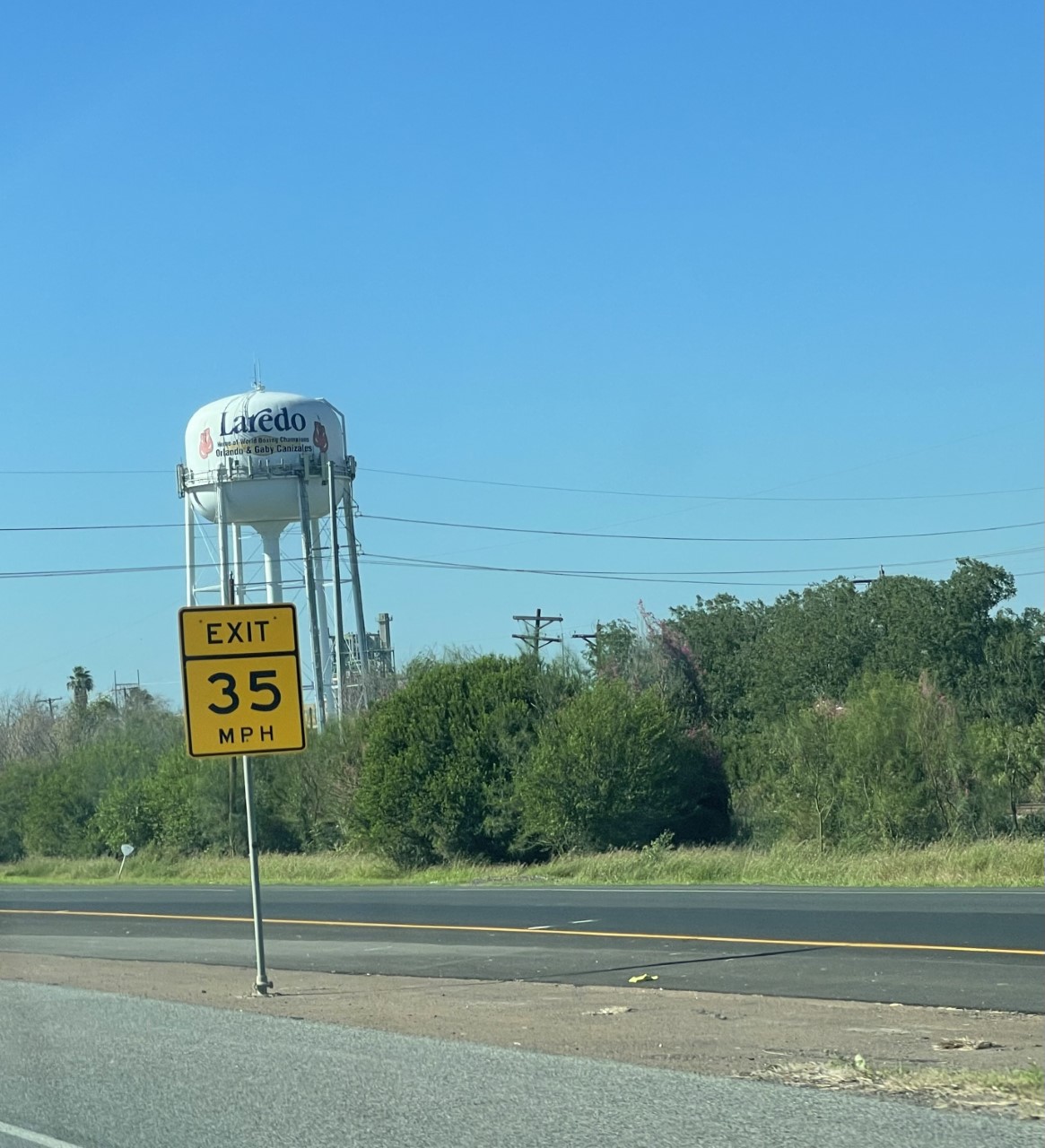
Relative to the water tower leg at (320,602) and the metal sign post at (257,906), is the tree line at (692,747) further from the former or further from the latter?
the metal sign post at (257,906)

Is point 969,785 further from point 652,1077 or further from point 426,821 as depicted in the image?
point 652,1077

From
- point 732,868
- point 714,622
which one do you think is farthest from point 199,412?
point 732,868

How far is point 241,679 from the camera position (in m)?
13.6

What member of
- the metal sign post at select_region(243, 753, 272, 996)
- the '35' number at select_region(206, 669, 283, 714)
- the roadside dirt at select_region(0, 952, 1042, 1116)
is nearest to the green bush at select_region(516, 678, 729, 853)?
the roadside dirt at select_region(0, 952, 1042, 1116)

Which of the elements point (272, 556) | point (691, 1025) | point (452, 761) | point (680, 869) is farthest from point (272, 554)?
point (691, 1025)

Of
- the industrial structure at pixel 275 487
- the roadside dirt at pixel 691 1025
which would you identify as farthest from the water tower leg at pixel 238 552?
the roadside dirt at pixel 691 1025

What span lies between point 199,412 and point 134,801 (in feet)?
A: 47.0

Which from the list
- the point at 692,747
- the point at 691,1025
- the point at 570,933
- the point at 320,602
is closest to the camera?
the point at 691,1025

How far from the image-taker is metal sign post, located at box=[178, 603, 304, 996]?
44.0 feet

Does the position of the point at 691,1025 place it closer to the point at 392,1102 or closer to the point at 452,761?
the point at 392,1102

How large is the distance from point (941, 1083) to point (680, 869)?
2300cm

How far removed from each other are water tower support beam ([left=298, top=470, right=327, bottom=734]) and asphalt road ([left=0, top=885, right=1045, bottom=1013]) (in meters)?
17.9

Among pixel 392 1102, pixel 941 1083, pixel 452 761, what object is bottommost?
pixel 941 1083

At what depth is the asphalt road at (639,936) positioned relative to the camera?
13.9 m
